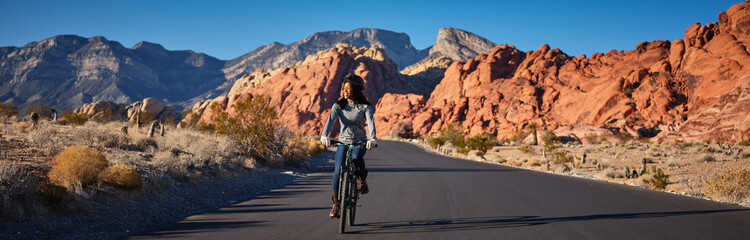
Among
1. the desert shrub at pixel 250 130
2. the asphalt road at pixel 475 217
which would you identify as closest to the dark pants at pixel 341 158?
the asphalt road at pixel 475 217

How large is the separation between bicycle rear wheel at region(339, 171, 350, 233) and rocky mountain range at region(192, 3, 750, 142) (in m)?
25.0

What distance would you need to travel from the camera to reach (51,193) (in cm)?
588

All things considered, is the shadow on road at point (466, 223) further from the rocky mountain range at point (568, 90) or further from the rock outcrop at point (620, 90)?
the rock outcrop at point (620, 90)

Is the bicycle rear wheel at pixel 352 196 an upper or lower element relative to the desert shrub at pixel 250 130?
lower

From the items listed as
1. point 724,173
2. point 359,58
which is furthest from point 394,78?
point 724,173

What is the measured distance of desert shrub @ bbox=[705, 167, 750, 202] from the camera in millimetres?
9734

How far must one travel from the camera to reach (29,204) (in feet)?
17.7

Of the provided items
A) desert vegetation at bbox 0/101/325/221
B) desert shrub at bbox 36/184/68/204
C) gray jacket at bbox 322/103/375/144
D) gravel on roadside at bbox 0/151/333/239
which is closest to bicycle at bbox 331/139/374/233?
gray jacket at bbox 322/103/375/144

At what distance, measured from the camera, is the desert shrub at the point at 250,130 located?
1644 centimetres

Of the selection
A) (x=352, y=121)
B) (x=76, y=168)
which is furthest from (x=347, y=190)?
(x=76, y=168)

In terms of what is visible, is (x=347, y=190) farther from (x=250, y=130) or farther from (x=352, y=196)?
(x=250, y=130)

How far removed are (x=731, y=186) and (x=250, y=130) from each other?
16.0 m

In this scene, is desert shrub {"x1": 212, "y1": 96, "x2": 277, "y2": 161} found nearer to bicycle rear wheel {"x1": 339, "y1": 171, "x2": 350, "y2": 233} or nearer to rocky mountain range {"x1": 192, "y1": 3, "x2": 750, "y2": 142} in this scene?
bicycle rear wheel {"x1": 339, "y1": 171, "x2": 350, "y2": 233}

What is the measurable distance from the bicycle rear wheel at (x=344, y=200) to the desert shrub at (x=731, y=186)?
9.87 metres
